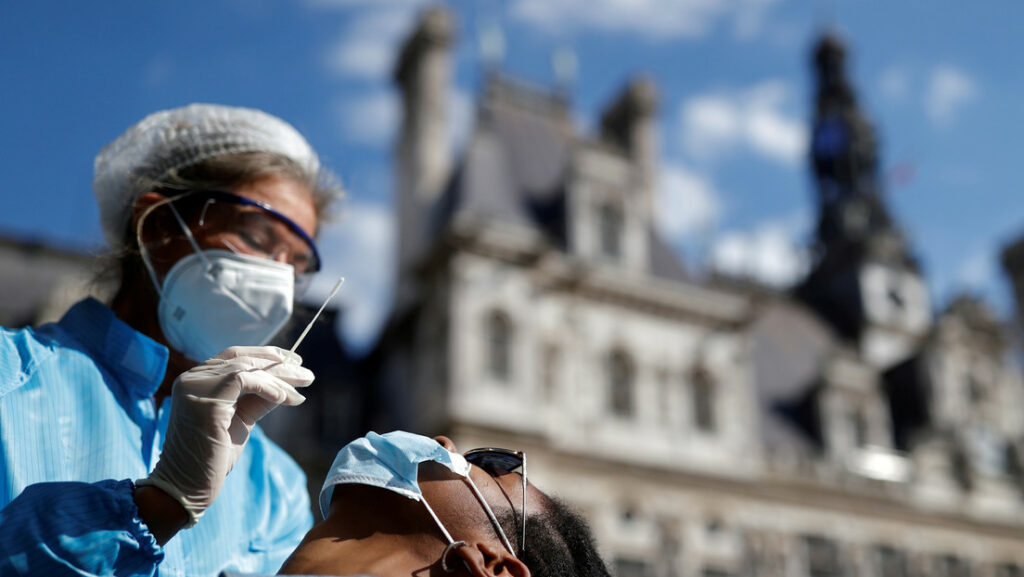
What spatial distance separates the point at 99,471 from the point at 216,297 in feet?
2.12

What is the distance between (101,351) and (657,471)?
56.7 feet

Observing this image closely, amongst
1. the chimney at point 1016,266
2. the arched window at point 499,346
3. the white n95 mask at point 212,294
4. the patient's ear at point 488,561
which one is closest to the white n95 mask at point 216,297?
the white n95 mask at point 212,294

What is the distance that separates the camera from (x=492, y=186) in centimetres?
2073

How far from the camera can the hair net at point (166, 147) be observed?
2.93m

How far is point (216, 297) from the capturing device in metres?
2.80

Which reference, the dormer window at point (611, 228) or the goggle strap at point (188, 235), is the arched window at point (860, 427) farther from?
the goggle strap at point (188, 235)

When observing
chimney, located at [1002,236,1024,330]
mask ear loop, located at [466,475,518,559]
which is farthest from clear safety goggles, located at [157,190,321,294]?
chimney, located at [1002,236,1024,330]

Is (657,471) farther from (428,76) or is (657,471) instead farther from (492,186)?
(428,76)

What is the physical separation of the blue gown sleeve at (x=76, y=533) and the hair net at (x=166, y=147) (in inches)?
55.7

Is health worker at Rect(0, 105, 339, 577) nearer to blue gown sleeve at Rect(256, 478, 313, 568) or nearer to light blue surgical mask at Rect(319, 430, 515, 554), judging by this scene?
blue gown sleeve at Rect(256, 478, 313, 568)

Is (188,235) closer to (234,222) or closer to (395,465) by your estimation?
(234,222)

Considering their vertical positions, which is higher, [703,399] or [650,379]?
[650,379]

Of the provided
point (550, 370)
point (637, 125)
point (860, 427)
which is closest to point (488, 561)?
point (550, 370)

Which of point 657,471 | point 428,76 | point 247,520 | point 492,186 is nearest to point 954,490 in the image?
point 657,471
